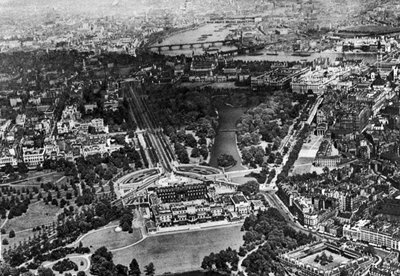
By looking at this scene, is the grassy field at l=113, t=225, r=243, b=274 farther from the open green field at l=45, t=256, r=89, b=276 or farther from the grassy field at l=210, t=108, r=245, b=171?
the grassy field at l=210, t=108, r=245, b=171

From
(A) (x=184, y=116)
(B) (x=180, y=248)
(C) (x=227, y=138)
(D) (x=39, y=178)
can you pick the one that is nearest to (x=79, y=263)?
(B) (x=180, y=248)

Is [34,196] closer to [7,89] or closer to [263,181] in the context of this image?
[263,181]

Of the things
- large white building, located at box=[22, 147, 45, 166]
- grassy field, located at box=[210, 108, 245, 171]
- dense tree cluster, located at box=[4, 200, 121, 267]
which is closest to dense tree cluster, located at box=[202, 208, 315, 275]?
dense tree cluster, located at box=[4, 200, 121, 267]

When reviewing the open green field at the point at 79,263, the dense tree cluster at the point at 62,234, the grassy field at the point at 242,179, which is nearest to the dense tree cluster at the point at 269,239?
the grassy field at the point at 242,179

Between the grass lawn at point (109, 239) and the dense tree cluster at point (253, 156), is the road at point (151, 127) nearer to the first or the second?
the dense tree cluster at point (253, 156)

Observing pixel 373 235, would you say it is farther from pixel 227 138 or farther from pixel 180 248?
pixel 227 138
